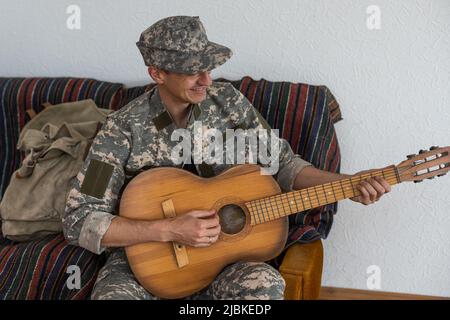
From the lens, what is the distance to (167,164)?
2.01 metres

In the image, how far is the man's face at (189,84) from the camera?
1870 millimetres

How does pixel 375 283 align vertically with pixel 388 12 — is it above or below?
below

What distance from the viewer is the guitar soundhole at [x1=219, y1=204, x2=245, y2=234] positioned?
1.90m

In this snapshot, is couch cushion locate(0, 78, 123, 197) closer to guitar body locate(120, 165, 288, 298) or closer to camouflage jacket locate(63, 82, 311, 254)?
camouflage jacket locate(63, 82, 311, 254)

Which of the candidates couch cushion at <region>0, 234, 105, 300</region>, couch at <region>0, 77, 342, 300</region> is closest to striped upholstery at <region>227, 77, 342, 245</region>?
couch at <region>0, 77, 342, 300</region>

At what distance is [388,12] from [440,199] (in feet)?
2.55

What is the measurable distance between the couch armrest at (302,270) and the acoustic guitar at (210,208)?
7 centimetres

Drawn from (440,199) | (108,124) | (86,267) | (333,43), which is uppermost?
(333,43)

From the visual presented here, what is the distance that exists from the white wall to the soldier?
18.4 inches
